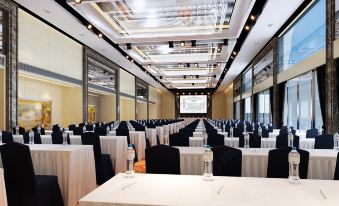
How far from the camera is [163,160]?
3.47m

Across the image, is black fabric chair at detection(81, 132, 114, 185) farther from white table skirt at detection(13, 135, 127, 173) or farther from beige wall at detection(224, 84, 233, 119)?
beige wall at detection(224, 84, 233, 119)

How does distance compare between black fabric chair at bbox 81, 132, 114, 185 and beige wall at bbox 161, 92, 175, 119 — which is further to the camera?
beige wall at bbox 161, 92, 175, 119

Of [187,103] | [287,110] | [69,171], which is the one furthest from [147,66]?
[187,103]

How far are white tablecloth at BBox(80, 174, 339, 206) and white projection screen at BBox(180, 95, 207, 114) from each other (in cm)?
3121

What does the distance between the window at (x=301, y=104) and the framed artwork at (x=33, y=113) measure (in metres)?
8.74

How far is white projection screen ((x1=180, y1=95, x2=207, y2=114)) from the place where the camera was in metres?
33.8

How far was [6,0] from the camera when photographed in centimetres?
782

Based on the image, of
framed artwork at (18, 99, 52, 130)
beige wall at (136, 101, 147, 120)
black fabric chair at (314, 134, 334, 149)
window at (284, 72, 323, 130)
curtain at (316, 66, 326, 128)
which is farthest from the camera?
beige wall at (136, 101, 147, 120)

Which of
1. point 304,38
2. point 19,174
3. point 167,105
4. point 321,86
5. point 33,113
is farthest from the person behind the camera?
point 167,105

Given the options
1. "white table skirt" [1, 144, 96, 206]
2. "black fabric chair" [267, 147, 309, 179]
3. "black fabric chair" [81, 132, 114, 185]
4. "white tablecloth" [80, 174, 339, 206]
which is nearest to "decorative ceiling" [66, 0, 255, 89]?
"black fabric chair" [81, 132, 114, 185]

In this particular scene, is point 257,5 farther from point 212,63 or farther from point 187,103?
point 187,103

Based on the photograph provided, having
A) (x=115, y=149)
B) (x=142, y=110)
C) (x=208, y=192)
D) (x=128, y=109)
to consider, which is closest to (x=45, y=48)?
(x=115, y=149)

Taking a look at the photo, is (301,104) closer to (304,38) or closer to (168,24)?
(304,38)

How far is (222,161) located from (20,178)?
90.7 inches
